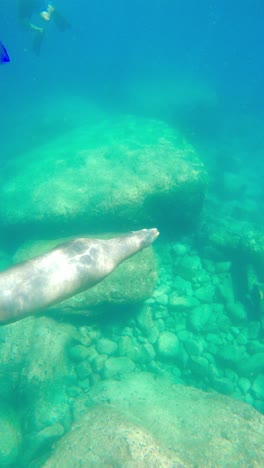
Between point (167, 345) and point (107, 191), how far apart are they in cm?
364

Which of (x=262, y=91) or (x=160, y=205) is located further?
(x=262, y=91)

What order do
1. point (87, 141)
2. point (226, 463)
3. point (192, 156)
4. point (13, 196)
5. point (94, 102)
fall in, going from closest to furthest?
point (226, 463)
point (13, 196)
point (192, 156)
point (87, 141)
point (94, 102)

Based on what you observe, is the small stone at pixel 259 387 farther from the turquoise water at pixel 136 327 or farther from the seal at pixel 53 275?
the seal at pixel 53 275

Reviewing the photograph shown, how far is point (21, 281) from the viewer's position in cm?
398

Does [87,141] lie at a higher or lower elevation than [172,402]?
higher

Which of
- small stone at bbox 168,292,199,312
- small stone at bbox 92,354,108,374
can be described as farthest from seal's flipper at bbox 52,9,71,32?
small stone at bbox 92,354,108,374

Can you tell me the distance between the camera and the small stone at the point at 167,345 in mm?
5566

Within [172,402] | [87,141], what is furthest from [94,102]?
[172,402]

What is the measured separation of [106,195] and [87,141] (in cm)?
415

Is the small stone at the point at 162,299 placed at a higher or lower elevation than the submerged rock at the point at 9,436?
higher

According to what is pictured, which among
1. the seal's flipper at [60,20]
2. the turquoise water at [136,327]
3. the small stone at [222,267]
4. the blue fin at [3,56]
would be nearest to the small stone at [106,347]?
the turquoise water at [136,327]

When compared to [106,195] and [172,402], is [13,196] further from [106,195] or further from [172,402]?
[172,402]

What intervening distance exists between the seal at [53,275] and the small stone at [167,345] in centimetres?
188

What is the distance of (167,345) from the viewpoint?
18.5ft
